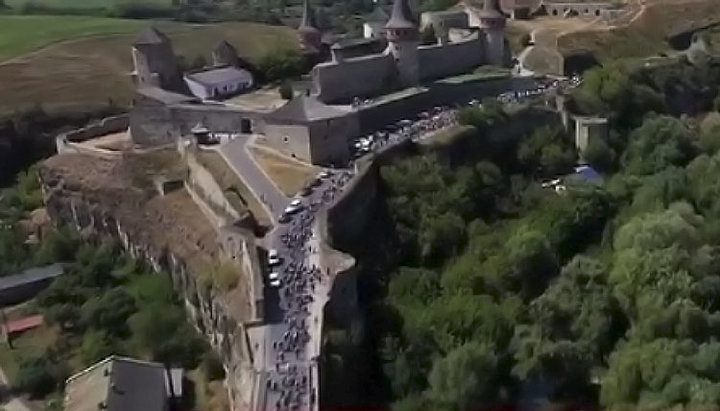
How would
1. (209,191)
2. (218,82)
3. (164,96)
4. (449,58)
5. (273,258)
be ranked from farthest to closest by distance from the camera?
(449,58), (218,82), (164,96), (209,191), (273,258)

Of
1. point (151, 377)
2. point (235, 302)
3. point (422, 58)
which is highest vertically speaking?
point (422, 58)

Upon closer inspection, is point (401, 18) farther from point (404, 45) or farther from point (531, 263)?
point (531, 263)

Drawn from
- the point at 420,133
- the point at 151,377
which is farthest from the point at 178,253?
the point at 420,133

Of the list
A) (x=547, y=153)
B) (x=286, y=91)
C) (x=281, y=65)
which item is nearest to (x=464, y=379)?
(x=547, y=153)

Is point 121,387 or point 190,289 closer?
point 121,387

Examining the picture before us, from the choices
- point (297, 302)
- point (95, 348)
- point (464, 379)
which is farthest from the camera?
point (95, 348)

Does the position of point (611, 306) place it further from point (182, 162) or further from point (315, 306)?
point (182, 162)
